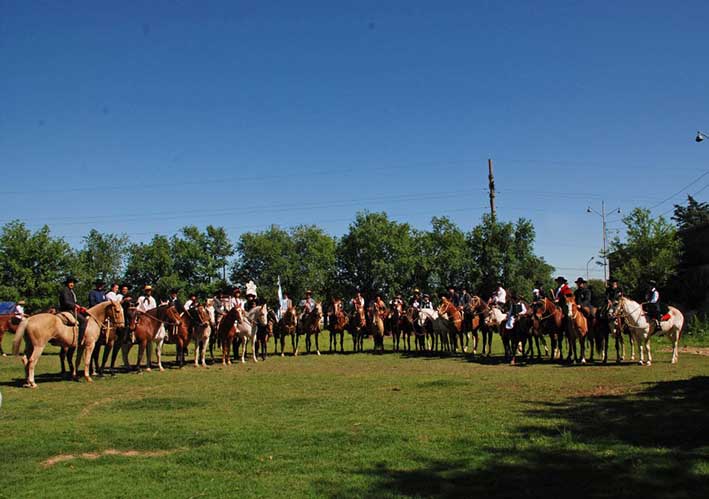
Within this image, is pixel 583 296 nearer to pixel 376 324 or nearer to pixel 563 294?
pixel 563 294

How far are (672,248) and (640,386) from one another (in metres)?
35.6

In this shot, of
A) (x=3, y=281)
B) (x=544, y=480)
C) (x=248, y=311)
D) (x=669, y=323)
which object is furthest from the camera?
(x=3, y=281)

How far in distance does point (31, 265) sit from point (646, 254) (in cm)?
6621

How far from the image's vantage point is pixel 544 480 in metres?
7.00

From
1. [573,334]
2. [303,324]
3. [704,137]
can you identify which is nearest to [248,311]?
[303,324]

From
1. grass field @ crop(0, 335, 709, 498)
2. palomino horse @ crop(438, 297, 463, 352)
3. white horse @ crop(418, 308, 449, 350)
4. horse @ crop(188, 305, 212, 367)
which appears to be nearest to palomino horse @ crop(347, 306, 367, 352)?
white horse @ crop(418, 308, 449, 350)

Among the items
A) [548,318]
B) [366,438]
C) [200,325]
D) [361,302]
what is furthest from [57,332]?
[548,318]

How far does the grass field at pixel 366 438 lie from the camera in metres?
6.99

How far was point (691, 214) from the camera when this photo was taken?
265ft

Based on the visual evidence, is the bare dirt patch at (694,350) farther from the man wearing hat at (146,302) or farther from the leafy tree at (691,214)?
the leafy tree at (691,214)

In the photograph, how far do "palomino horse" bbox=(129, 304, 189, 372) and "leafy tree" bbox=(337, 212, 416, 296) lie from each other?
2049 inches

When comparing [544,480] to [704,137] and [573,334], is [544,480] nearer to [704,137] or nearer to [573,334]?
[573,334]

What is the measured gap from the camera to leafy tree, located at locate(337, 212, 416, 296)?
7156cm

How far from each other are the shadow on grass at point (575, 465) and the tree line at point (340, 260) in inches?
1527
